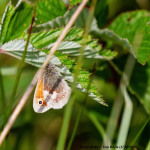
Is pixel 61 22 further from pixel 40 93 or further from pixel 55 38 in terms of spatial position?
pixel 40 93

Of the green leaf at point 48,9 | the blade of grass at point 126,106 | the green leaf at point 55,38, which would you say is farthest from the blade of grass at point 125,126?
the green leaf at point 48,9

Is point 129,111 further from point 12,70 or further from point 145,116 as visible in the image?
point 12,70

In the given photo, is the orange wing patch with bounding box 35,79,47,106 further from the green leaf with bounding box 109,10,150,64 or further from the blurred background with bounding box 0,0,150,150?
the green leaf with bounding box 109,10,150,64

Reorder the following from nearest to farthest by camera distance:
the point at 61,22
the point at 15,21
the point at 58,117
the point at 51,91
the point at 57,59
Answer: the point at 57,59
the point at 15,21
the point at 61,22
the point at 51,91
the point at 58,117

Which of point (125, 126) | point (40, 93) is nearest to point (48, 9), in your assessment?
point (40, 93)

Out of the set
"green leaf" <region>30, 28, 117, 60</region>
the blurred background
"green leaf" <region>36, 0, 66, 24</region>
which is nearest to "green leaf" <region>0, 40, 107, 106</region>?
"green leaf" <region>30, 28, 117, 60</region>

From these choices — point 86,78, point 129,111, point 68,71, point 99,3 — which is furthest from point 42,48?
point 129,111
